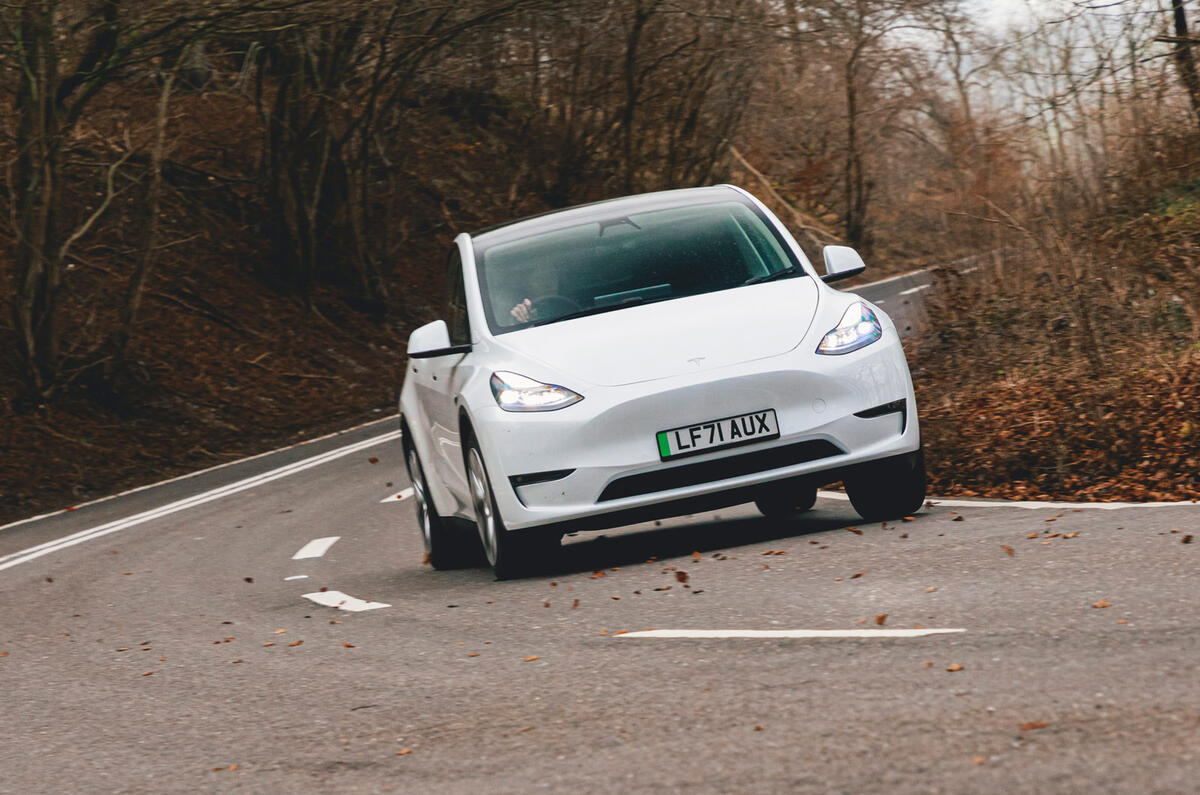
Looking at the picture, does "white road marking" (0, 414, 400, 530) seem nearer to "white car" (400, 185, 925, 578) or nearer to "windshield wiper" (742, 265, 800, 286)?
"white car" (400, 185, 925, 578)

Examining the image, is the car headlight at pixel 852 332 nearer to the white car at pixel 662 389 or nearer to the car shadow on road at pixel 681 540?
the white car at pixel 662 389

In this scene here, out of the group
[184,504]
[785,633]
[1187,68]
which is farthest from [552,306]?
[1187,68]

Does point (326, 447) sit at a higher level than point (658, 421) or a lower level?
lower

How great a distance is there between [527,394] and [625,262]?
1335 millimetres

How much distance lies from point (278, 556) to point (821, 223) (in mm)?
43686

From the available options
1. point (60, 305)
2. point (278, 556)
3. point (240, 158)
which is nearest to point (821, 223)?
point (240, 158)

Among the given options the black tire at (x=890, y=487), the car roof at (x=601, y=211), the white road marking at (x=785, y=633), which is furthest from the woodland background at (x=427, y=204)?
the white road marking at (x=785, y=633)

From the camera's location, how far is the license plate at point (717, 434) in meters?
8.13

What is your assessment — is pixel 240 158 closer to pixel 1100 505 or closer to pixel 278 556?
pixel 278 556

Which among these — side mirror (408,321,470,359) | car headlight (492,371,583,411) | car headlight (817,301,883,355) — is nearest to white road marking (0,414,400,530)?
side mirror (408,321,470,359)

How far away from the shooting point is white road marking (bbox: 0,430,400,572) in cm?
1424

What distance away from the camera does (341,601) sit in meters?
9.19

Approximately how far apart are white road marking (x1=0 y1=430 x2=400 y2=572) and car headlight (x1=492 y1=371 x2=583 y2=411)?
6638 mm

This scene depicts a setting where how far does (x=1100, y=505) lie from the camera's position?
8.81 metres
